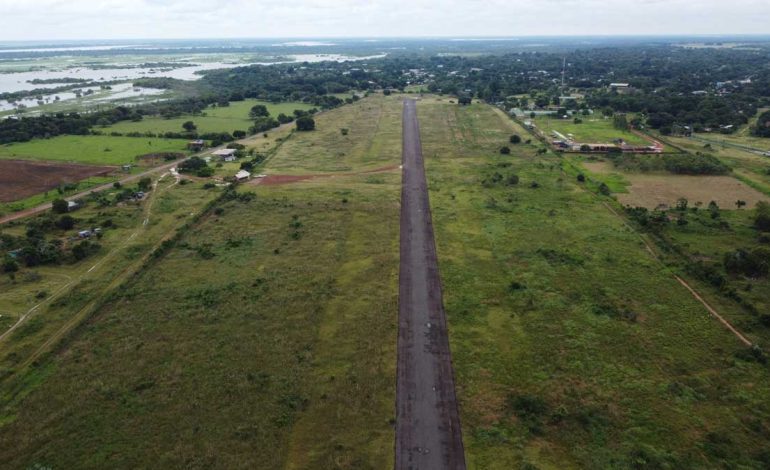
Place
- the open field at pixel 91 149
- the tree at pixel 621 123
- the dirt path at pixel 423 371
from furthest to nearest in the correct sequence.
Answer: the tree at pixel 621 123 → the open field at pixel 91 149 → the dirt path at pixel 423 371

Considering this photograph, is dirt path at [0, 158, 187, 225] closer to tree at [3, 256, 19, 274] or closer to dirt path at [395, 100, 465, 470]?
tree at [3, 256, 19, 274]


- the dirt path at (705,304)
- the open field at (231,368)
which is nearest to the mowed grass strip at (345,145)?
the open field at (231,368)

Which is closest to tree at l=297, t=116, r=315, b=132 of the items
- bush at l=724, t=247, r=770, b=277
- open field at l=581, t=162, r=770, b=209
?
open field at l=581, t=162, r=770, b=209

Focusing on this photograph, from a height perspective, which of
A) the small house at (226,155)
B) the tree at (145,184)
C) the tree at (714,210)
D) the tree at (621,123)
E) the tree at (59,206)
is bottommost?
the tree at (714,210)

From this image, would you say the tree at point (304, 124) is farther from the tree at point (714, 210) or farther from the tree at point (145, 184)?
the tree at point (714, 210)

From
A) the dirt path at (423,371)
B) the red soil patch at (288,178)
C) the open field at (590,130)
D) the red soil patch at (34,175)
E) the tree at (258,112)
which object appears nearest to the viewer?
the dirt path at (423,371)

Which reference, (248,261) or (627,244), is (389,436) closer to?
(248,261)

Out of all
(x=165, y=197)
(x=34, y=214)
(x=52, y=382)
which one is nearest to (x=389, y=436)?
(x=52, y=382)
